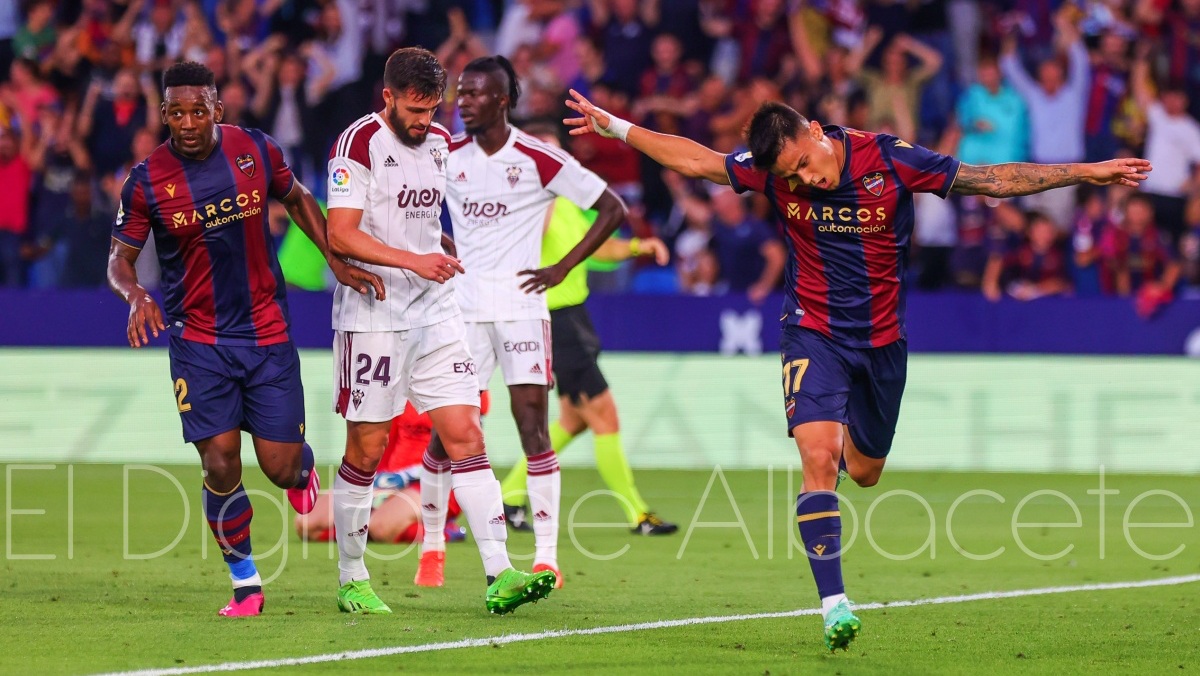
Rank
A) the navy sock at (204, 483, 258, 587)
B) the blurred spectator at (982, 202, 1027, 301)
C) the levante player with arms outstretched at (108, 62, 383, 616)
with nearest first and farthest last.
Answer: the levante player with arms outstretched at (108, 62, 383, 616) → the navy sock at (204, 483, 258, 587) → the blurred spectator at (982, 202, 1027, 301)

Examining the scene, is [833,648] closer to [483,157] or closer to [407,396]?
[407,396]

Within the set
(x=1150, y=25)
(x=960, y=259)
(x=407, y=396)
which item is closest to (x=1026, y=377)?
(x=960, y=259)

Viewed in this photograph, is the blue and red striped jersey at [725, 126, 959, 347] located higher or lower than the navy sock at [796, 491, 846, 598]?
higher

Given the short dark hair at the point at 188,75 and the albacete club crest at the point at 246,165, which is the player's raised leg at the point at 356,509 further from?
the short dark hair at the point at 188,75

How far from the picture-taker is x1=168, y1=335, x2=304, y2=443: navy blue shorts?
7.42 metres

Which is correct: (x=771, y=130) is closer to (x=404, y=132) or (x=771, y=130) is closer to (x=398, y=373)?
(x=404, y=132)

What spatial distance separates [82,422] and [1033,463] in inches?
320

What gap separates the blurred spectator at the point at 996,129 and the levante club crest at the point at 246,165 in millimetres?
10504

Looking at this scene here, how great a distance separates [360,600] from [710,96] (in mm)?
10761

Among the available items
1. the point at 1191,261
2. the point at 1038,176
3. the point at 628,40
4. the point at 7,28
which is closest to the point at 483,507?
the point at 1038,176

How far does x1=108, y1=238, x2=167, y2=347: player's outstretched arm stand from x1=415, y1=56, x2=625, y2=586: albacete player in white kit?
2.15m

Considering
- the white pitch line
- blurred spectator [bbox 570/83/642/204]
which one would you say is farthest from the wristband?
blurred spectator [bbox 570/83/642/204]

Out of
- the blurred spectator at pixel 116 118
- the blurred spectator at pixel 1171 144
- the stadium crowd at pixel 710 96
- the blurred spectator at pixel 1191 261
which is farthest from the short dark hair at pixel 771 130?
the blurred spectator at pixel 116 118

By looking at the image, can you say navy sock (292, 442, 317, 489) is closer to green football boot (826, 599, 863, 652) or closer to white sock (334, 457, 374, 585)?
white sock (334, 457, 374, 585)
